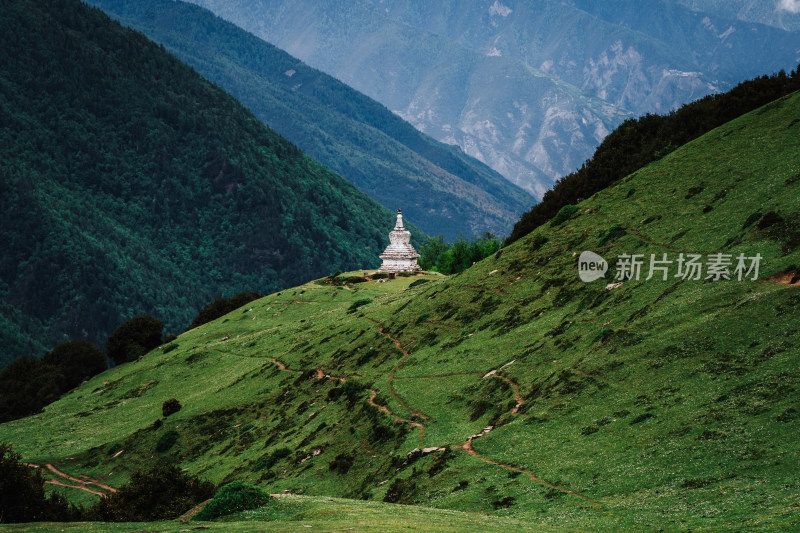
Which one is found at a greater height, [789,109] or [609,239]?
[789,109]

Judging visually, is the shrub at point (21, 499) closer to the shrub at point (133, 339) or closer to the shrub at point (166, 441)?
the shrub at point (166, 441)

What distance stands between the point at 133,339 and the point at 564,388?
257 ft

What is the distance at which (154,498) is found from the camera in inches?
1399

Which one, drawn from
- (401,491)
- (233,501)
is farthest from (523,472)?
(233,501)

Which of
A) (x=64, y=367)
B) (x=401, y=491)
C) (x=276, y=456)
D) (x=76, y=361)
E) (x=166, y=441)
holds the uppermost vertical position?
(x=401, y=491)

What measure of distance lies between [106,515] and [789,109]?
4454 cm

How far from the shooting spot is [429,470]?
35406 millimetres

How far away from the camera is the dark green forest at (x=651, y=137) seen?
59625 mm

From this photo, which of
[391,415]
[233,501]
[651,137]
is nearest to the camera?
[233,501]

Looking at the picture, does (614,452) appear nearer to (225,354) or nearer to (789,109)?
(789,109)

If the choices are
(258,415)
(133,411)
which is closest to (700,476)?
(258,415)

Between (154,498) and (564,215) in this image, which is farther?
(564,215)

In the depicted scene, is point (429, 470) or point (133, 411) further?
point (133, 411)

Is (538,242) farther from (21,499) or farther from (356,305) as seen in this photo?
(21,499)
